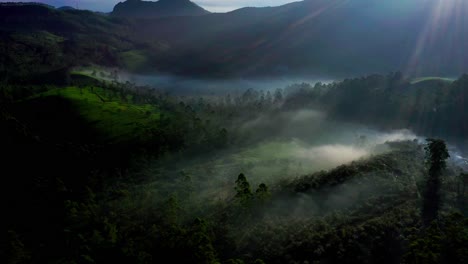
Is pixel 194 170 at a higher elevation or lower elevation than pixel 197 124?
A: lower

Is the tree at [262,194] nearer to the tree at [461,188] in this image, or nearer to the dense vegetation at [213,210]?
the dense vegetation at [213,210]

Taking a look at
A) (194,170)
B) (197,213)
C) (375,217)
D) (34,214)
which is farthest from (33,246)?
(375,217)

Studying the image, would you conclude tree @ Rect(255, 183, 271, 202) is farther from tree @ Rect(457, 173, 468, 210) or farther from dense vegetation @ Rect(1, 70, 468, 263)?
tree @ Rect(457, 173, 468, 210)

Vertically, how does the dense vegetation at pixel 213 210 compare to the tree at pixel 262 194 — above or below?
below

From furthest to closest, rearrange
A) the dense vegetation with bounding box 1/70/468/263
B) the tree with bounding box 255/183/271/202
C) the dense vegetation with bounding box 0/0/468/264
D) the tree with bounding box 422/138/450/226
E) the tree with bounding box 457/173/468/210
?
the tree with bounding box 457/173/468/210 < the tree with bounding box 255/183/271/202 < the tree with bounding box 422/138/450/226 < the dense vegetation with bounding box 0/0/468/264 < the dense vegetation with bounding box 1/70/468/263

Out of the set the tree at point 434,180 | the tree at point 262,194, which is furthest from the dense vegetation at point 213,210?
the tree at point 434,180

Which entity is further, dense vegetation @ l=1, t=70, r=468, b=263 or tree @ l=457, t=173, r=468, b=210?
tree @ l=457, t=173, r=468, b=210

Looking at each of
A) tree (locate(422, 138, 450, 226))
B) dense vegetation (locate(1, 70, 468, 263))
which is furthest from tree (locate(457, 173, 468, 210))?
tree (locate(422, 138, 450, 226))

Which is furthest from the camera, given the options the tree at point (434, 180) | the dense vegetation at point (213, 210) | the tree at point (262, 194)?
the tree at point (262, 194)

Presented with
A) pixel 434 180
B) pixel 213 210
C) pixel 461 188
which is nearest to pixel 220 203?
pixel 213 210

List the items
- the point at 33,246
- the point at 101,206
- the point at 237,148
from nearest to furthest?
the point at 33,246 < the point at 101,206 < the point at 237,148

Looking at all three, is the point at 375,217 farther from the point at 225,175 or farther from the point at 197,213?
the point at 225,175
